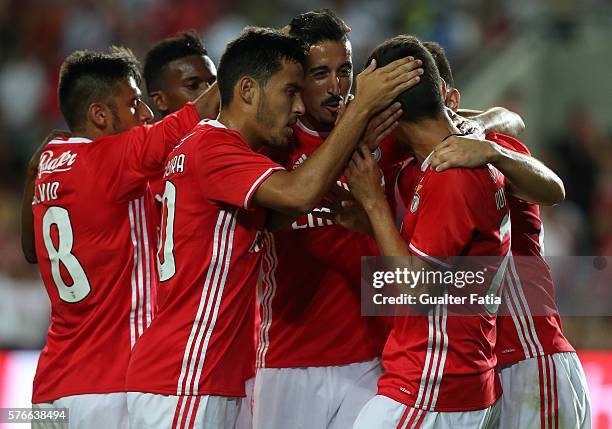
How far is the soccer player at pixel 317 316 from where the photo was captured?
4.48 metres

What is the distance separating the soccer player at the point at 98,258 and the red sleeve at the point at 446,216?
1305mm

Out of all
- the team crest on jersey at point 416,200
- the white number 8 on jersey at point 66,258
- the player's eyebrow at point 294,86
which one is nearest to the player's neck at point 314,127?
the player's eyebrow at point 294,86

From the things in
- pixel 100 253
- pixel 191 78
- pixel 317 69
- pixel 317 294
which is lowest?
pixel 317 294

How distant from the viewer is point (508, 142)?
169 inches

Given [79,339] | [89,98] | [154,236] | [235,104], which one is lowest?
[79,339]

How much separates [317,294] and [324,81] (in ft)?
3.32

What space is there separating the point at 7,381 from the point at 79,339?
2.49m

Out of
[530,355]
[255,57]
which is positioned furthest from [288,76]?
[530,355]

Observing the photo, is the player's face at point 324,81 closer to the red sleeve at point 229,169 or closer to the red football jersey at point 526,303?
the red sleeve at point 229,169

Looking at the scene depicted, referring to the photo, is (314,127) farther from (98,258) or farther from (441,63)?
(98,258)

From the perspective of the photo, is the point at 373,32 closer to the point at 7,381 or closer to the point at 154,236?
the point at 7,381

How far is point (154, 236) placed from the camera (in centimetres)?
450

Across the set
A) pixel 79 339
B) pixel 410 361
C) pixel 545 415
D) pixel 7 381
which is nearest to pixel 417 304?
pixel 410 361

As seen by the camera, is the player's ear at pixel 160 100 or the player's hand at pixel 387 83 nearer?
the player's hand at pixel 387 83
